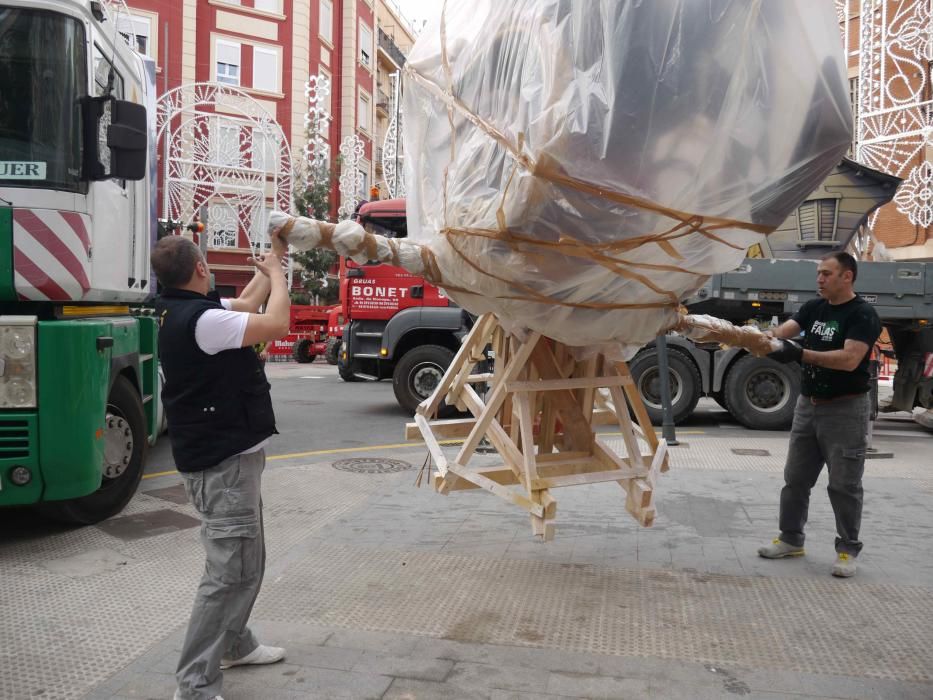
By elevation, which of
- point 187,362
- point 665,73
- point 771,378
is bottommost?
point 771,378

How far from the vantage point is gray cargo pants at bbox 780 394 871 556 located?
4555 millimetres

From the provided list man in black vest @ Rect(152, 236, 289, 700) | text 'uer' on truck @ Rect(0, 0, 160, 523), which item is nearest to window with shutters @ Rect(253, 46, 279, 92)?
text 'uer' on truck @ Rect(0, 0, 160, 523)

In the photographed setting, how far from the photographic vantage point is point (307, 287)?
2702 cm

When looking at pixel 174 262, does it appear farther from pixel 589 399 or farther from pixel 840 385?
pixel 840 385

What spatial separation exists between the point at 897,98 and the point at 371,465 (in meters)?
16.3

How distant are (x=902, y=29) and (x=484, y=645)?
1784cm

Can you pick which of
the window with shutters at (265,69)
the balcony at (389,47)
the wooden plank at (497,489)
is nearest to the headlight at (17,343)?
the wooden plank at (497,489)

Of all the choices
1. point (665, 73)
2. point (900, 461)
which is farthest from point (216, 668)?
point (900, 461)

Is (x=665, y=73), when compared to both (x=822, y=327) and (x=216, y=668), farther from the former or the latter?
(x=216, y=668)

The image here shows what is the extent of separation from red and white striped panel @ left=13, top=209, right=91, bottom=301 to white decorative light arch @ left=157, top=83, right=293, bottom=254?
19341mm

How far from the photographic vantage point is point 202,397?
3.08 m

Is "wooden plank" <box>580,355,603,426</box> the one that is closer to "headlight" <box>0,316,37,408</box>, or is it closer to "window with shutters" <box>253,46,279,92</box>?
"headlight" <box>0,316,37,408</box>

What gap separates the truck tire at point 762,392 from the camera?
1018cm

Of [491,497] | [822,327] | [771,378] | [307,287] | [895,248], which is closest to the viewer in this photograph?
[822,327]
